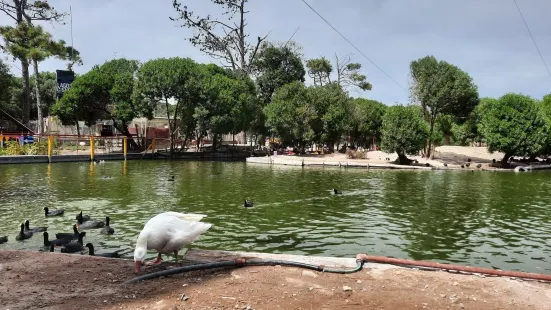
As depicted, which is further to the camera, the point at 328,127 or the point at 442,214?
the point at 328,127

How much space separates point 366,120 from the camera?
2335 inches

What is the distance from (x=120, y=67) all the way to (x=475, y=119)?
47.6 metres

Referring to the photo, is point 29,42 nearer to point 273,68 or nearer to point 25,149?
point 25,149

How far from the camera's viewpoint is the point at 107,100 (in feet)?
164

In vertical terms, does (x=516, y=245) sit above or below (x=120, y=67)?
below

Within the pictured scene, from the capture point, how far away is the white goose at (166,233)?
23.0 feet

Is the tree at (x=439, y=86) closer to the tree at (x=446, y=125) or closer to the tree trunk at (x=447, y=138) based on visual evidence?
the tree at (x=446, y=125)

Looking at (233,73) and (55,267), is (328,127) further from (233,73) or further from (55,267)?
(55,267)

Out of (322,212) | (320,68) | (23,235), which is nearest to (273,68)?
(320,68)

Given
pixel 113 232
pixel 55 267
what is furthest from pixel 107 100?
pixel 55 267

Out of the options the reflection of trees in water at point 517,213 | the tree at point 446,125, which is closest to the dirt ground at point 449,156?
the tree at point 446,125

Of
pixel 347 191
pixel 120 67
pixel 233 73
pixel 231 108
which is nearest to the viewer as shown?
pixel 347 191

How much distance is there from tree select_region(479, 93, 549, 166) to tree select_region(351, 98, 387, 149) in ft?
54.4

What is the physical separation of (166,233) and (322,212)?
10554 millimetres
